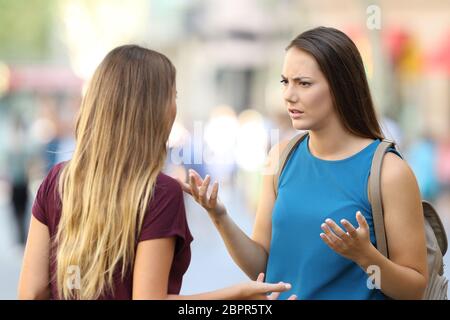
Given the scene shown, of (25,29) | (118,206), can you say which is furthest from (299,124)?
(25,29)

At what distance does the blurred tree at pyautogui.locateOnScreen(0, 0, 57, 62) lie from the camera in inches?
1108

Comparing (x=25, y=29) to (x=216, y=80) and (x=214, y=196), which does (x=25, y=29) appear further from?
(x=214, y=196)

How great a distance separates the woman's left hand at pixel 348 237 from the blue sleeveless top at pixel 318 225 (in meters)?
0.17

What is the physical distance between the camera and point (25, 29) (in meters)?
29.3

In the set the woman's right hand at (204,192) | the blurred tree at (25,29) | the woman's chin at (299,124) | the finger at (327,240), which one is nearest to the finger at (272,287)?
the finger at (327,240)

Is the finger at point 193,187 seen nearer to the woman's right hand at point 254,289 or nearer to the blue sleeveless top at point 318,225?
the blue sleeveless top at point 318,225

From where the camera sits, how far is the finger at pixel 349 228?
85.8 inches

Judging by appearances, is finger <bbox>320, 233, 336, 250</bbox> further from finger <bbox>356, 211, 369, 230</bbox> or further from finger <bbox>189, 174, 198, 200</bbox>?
finger <bbox>189, 174, 198, 200</bbox>

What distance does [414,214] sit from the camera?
93.9 inches

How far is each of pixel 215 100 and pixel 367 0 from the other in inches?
838

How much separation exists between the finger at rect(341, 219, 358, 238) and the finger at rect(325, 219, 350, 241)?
0.04 ft

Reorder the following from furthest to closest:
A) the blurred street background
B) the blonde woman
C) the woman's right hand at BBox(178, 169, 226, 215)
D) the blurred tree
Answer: the blurred tree → the blurred street background → the woman's right hand at BBox(178, 169, 226, 215) → the blonde woman

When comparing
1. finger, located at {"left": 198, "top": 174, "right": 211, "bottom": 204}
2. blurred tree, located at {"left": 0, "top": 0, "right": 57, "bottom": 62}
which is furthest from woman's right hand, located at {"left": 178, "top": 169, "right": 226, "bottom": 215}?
blurred tree, located at {"left": 0, "top": 0, "right": 57, "bottom": 62}
